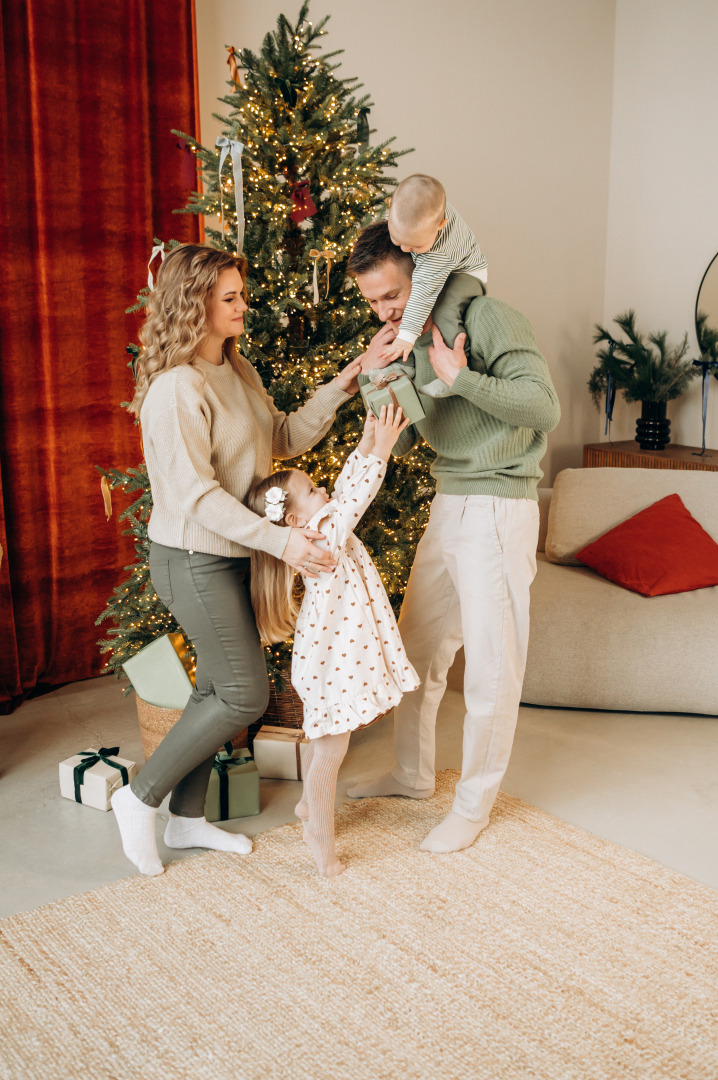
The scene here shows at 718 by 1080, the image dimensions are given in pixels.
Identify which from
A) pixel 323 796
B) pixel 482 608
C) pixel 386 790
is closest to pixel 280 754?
pixel 386 790

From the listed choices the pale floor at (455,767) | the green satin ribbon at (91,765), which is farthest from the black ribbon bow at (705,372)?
the green satin ribbon at (91,765)

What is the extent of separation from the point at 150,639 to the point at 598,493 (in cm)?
178

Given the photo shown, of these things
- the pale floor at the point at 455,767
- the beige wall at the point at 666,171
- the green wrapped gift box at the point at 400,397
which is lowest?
the pale floor at the point at 455,767

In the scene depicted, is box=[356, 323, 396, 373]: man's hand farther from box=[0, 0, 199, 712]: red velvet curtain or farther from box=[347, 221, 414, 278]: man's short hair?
box=[0, 0, 199, 712]: red velvet curtain

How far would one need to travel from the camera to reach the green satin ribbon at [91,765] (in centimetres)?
243

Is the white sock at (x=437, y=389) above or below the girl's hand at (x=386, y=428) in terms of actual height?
above

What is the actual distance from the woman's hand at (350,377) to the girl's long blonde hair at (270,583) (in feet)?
1.06

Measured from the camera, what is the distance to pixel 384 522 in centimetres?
274

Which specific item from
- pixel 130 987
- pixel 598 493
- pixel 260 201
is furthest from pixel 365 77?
pixel 130 987

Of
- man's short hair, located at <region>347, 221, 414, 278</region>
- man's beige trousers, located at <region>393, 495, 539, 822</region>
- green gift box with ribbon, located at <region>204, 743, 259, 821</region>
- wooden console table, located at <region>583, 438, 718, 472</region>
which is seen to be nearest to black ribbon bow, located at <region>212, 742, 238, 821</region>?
green gift box with ribbon, located at <region>204, 743, 259, 821</region>

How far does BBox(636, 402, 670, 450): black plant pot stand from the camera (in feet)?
14.5

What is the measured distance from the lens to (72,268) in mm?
3184

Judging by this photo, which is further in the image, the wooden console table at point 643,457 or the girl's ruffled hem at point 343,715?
the wooden console table at point 643,457

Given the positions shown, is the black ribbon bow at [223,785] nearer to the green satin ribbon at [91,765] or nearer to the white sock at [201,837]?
the white sock at [201,837]
